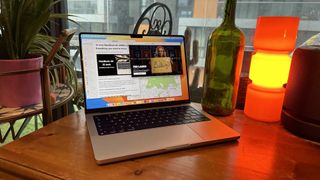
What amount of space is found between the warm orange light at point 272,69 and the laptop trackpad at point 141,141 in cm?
29

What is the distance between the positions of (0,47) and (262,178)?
71 centimetres

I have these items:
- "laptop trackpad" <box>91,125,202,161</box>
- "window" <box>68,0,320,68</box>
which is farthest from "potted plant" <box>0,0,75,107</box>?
"laptop trackpad" <box>91,125,202,161</box>

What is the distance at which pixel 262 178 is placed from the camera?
45cm

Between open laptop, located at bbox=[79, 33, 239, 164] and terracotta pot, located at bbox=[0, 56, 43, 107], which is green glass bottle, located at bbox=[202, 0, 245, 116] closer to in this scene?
open laptop, located at bbox=[79, 33, 239, 164]

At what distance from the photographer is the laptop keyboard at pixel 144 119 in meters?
0.57

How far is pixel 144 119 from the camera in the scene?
0.62m

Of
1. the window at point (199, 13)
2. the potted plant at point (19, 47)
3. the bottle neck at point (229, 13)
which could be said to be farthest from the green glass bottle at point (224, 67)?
the potted plant at point (19, 47)

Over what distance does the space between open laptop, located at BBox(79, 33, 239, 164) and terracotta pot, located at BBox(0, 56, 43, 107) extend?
0.54 feet

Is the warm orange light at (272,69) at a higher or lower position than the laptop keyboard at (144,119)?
higher

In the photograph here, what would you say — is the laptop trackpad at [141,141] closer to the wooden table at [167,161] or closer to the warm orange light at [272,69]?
the wooden table at [167,161]

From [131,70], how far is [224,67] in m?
0.27

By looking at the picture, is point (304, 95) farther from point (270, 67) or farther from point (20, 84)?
point (20, 84)

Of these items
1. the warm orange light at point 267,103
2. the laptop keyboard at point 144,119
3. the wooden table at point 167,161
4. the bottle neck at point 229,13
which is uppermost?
the bottle neck at point 229,13

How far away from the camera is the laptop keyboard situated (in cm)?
57
